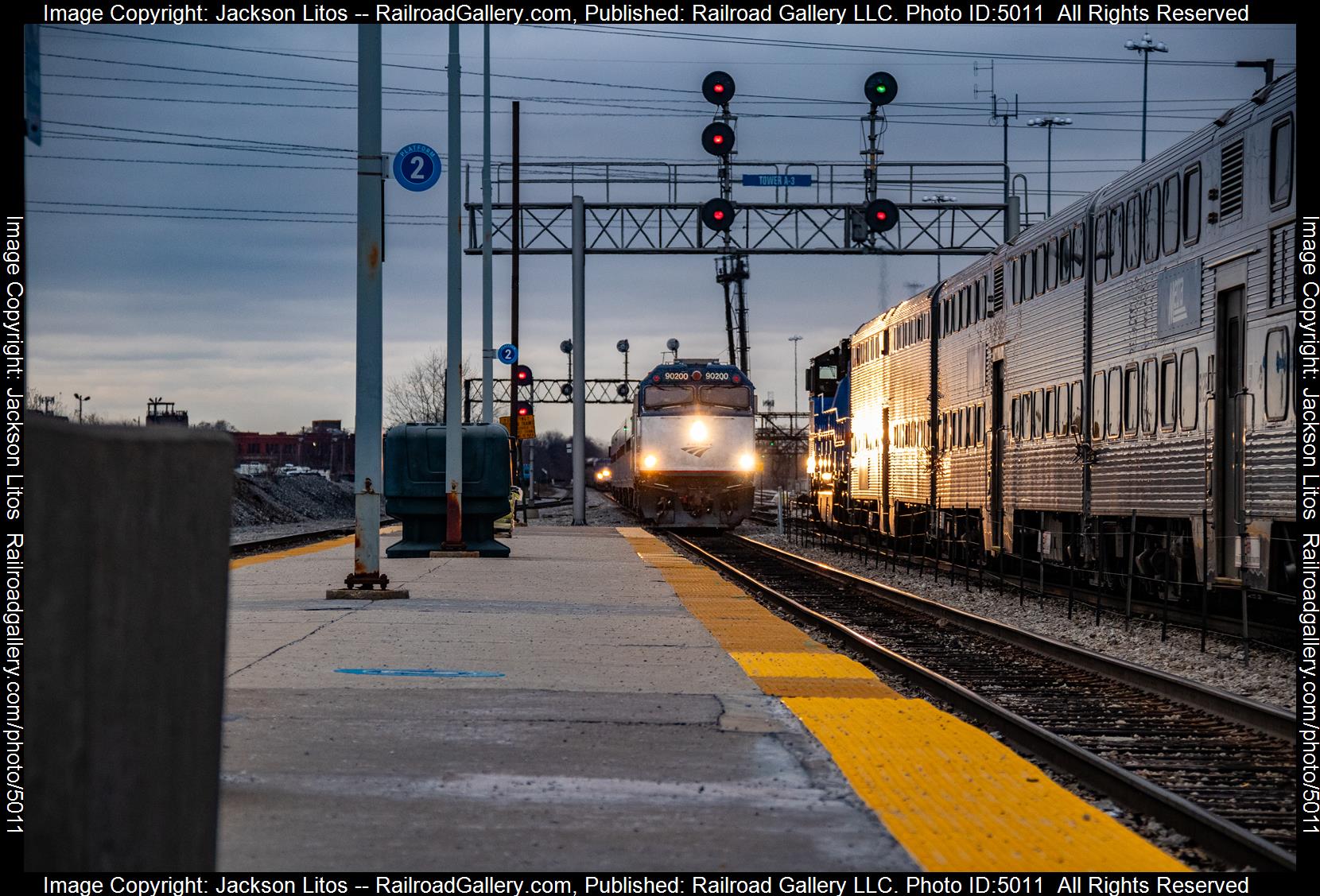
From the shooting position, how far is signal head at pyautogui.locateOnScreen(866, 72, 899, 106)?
27266 millimetres

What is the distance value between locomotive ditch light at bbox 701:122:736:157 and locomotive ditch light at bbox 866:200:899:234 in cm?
581

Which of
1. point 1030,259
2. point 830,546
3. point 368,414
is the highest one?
point 1030,259

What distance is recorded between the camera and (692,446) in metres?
42.1

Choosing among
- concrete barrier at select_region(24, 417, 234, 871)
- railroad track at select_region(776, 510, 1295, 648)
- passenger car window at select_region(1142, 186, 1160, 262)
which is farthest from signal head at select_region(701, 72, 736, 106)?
concrete barrier at select_region(24, 417, 234, 871)

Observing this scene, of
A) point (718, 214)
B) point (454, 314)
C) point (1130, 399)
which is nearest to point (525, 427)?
point (718, 214)

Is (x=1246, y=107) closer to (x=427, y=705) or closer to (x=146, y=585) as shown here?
(x=427, y=705)

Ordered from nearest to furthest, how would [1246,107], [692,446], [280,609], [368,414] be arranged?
[1246,107] < [280,609] < [368,414] < [692,446]

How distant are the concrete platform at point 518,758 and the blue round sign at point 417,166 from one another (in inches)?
257

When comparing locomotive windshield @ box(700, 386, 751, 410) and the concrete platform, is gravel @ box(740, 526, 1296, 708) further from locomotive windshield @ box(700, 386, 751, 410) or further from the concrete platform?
locomotive windshield @ box(700, 386, 751, 410)

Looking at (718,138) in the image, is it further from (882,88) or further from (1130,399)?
(1130,399)

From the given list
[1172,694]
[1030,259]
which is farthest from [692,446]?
[1172,694]

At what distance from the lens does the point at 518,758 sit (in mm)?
7562

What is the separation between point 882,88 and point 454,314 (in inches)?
343
